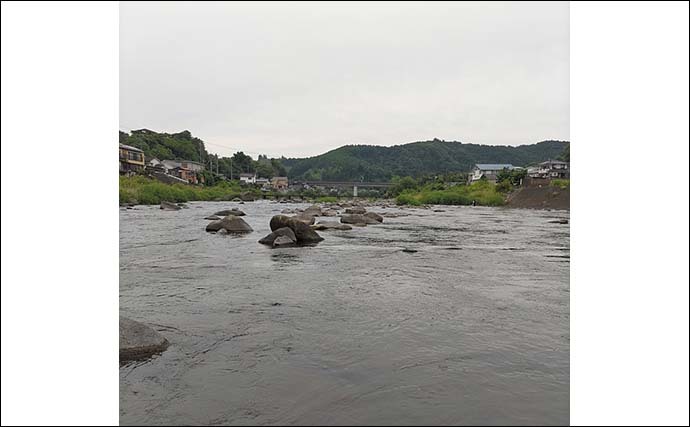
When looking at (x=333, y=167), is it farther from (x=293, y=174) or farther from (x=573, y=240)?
(x=573, y=240)

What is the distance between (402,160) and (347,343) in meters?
80.0

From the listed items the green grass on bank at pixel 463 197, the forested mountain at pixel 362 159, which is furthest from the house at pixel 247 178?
the green grass on bank at pixel 463 197

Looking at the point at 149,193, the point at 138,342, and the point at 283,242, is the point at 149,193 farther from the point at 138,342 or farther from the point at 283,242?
the point at 138,342

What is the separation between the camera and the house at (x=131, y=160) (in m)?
39.7

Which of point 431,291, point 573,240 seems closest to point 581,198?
point 573,240

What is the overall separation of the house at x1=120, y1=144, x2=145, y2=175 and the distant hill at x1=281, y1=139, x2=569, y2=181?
131 ft

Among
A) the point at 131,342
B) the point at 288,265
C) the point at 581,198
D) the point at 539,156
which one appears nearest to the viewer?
the point at 581,198

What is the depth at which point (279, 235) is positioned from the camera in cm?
991

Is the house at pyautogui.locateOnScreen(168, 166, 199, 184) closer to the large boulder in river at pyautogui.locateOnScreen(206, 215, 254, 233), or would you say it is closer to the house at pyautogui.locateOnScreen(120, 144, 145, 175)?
the house at pyautogui.locateOnScreen(120, 144, 145, 175)

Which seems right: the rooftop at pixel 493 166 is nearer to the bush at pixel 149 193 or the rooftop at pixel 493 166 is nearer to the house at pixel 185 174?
the house at pixel 185 174

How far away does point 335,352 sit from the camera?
3449 millimetres

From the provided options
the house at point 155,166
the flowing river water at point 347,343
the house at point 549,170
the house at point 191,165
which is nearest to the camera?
the flowing river water at point 347,343

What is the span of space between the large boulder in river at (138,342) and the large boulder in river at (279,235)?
6153 millimetres

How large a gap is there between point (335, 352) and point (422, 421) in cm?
114
